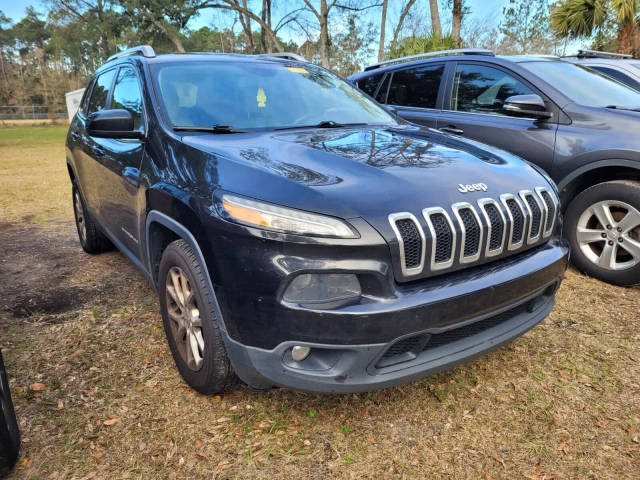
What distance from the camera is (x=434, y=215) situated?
1926mm

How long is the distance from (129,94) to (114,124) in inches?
25.0

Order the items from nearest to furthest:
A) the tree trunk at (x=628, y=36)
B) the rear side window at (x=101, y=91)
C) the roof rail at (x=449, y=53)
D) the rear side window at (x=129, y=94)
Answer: the rear side window at (x=129, y=94)
the rear side window at (x=101, y=91)
the roof rail at (x=449, y=53)
the tree trunk at (x=628, y=36)

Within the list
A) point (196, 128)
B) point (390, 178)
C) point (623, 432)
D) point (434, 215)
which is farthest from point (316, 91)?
point (623, 432)

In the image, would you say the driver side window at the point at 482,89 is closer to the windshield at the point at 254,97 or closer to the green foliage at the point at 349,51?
the windshield at the point at 254,97

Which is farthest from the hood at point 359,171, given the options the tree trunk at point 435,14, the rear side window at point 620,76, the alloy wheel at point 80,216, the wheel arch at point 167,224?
the tree trunk at point 435,14

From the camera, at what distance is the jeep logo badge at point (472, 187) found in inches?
81.9

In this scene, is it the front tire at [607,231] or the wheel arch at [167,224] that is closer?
the wheel arch at [167,224]

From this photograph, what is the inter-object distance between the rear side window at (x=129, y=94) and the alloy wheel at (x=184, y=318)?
1.00 m

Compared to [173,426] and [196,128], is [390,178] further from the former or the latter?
[173,426]

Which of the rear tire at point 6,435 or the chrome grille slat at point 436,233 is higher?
the chrome grille slat at point 436,233

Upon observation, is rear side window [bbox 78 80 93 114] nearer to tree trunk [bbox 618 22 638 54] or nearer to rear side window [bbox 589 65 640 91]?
rear side window [bbox 589 65 640 91]

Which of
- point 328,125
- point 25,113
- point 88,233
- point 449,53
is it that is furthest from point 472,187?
point 25,113

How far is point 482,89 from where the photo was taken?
14.6 ft

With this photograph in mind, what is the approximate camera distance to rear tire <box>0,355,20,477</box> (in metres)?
1.87
